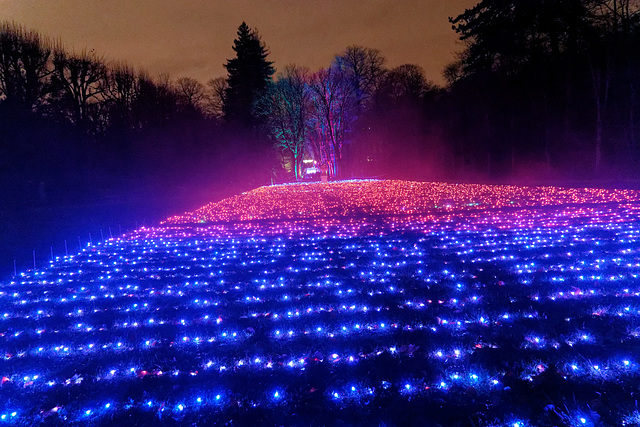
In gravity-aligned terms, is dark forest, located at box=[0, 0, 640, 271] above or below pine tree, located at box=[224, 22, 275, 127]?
below

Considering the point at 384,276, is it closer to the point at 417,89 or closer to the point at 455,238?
the point at 455,238

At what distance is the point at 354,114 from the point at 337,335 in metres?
38.2

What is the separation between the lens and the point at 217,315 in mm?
3969

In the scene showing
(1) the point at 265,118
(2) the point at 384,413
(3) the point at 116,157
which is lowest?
(2) the point at 384,413

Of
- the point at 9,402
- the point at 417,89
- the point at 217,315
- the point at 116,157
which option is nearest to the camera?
the point at 9,402

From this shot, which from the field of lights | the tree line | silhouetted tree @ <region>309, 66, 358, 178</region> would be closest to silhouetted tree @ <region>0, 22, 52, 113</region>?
the tree line

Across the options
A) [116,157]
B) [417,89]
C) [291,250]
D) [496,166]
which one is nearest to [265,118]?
[417,89]

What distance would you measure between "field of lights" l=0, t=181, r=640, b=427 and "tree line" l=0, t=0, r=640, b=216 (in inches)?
637

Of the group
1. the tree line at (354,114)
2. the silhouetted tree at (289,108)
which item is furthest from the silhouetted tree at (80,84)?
the silhouetted tree at (289,108)

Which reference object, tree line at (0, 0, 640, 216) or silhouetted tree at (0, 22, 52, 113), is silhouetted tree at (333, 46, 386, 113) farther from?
silhouetted tree at (0, 22, 52, 113)

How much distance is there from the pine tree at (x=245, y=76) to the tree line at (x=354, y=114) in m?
0.16

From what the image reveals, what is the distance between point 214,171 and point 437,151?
68.4ft

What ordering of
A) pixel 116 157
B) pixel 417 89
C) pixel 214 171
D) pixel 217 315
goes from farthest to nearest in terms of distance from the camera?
1. pixel 417 89
2. pixel 214 171
3. pixel 116 157
4. pixel 217 315

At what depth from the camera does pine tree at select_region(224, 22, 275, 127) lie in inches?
1700
